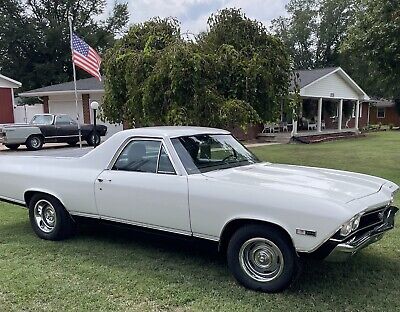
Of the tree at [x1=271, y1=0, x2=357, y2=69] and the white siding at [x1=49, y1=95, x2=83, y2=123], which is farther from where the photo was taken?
the tree at [x1=271, y1=0, x2=357, y2=69]

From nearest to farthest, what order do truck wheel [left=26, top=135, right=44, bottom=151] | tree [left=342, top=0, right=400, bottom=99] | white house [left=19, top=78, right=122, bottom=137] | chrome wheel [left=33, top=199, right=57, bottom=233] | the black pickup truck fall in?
chrome wheel [left=33, top=199, right=57, bottom=233], tree [left=342, top=0, right=400, bottom=99], the black pickup truck, truck wheel [left=26, top=135, right=44, bottom=151], white house [left=19, top=78, right=122, bottom=137]

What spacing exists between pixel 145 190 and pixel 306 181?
1.68 metres

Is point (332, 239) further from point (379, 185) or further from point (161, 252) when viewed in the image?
point (161, 252)

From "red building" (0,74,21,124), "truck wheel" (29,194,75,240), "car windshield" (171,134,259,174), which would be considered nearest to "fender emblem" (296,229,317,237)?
"car windshield" (171,134,259,174)

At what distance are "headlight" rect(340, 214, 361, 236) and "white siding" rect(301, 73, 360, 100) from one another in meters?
22.5

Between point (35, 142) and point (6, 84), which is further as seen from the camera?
point (6, 84)

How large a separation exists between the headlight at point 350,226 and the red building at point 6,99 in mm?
26196

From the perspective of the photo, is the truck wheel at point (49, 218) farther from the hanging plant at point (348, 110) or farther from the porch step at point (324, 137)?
the hanging plant at point (348, 110)

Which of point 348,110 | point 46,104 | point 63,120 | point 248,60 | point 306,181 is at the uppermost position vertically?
point 248,60

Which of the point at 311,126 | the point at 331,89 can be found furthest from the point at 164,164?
the point at 311,126

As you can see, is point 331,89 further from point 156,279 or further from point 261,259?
point 156,279

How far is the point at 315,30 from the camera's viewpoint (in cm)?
5238

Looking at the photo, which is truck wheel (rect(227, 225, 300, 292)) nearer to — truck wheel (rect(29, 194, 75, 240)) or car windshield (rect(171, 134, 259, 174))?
car windshield (rect(171, 134, 259, 174))

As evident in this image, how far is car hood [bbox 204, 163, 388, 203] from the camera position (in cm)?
379
